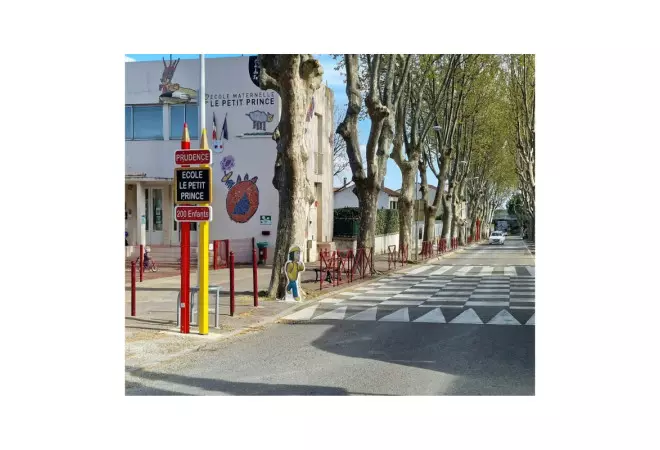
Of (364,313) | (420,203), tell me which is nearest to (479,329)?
(364,313)

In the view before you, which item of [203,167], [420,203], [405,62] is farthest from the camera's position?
[420,203]

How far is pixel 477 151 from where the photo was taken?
53062 millimetres

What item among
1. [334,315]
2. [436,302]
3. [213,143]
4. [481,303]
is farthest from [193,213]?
[213,143]

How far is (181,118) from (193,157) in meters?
17.1

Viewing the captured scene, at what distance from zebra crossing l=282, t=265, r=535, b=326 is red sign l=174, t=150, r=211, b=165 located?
12.4ft

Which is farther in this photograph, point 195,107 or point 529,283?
point 195,107

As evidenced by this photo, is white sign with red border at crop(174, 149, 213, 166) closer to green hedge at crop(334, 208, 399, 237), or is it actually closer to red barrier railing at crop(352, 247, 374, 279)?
red barrier railing at crop(352, 247, 374, 279)

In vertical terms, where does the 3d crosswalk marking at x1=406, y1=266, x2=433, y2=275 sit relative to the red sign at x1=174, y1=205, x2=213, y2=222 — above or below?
below

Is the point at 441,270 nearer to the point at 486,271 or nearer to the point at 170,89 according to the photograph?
the point at 486,271

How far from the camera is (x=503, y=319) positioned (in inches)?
535

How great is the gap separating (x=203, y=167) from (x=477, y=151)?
1743 inches

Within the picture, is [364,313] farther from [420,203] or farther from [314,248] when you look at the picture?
[420,203]

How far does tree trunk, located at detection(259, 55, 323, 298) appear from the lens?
15102 mm

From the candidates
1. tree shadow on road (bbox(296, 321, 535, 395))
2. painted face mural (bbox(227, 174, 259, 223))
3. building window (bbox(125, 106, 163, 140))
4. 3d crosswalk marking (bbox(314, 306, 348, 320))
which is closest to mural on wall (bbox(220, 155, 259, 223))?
painted face mural (bbox(227, 174, 259, 223))
